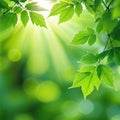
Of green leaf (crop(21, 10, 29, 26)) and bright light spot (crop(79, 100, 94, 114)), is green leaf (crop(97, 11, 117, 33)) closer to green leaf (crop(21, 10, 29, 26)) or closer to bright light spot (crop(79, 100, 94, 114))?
green leaf (crop(21, 10, 29, 26))

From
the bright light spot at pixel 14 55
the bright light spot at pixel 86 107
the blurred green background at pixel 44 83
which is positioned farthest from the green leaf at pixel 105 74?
the bright light spot at pixel 14 55

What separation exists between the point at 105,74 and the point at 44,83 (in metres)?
4.59

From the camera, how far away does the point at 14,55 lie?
562 cm

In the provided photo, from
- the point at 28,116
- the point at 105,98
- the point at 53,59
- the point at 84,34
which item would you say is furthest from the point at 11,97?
the point at 84,34

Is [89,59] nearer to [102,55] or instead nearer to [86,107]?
[102,55]

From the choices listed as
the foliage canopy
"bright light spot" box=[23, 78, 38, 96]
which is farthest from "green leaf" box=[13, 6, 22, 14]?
"bright light spot" box=[23, 78, 38, 96]

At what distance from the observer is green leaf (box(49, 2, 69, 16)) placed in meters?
0.94

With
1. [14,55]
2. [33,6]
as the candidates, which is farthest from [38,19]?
[14,55]

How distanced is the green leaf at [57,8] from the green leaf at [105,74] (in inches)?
7.7

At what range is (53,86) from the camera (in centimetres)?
550

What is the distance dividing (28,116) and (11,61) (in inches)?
38.1

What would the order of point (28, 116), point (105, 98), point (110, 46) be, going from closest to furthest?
point (110, 46)
point (105, 98)
point (28, 116)

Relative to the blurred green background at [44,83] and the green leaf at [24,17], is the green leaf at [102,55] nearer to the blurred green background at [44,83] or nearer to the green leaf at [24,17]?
the green leaf at [24,17]

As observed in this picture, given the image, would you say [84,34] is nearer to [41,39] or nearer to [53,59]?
[53,59]
